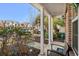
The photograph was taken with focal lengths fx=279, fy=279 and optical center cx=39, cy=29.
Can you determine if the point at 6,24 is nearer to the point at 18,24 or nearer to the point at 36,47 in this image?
the point at 18,24

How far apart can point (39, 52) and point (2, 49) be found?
65 cm

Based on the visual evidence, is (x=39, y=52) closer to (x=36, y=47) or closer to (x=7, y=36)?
(x=36, y=47)

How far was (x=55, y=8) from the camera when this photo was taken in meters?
4.92

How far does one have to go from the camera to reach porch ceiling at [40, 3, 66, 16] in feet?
16.0

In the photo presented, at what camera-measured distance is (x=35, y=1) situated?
4.90 meters

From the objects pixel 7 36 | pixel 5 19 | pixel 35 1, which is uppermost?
pixel 35 1

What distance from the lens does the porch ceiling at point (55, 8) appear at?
4891 millimetres

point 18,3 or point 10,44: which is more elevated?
point 18,3

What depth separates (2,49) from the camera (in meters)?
4.91

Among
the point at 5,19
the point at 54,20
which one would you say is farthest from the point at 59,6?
the point at 5,19

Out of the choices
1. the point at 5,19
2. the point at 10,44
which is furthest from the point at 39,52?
the point at 5,19

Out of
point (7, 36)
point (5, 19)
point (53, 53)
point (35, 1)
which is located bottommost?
point (53, 53)

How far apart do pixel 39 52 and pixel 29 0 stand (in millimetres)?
932

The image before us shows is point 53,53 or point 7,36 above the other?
point 7,36
